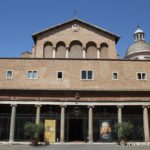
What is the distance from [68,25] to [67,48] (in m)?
2.93

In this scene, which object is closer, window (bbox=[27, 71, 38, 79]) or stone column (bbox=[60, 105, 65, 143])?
stone column (bbox=[60, 105, 65, 143])

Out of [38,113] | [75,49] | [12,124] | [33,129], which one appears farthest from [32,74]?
[75,49]

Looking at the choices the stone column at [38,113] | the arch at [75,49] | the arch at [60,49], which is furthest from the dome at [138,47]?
the stone column at [38,113]

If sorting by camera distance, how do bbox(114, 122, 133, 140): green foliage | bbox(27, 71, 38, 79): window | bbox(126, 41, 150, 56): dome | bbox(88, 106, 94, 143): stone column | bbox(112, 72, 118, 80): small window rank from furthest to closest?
bbox(126, 41, 150, 56): dome < bbox(112, 72, 118, 80): small window < bbox(27, 71, 38, 79): window < bbox(88, 106, 94, 143): stone column < bbox(114, 122, 133, 140): green foliage

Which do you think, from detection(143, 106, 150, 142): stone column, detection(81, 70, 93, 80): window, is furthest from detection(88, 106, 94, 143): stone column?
detection(143, 106, 150, 142): stone column

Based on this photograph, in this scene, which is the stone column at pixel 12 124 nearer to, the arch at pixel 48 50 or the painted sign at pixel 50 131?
the painted sign at pixel 50 131

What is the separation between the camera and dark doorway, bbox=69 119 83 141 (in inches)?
1318

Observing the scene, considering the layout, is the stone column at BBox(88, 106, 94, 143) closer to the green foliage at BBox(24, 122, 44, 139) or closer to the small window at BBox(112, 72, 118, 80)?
the small window at BBox(112, 72, 118, 80)

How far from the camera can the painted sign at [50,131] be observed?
30.1 metres

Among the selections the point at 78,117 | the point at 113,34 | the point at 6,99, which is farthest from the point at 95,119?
the point at 113,34

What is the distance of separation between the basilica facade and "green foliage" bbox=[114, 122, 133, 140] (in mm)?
1474

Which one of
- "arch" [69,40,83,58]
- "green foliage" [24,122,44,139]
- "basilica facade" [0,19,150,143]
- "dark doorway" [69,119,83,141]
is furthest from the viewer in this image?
"arch" [69,40,83,58]

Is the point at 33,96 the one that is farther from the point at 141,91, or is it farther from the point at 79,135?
the point at 141,91

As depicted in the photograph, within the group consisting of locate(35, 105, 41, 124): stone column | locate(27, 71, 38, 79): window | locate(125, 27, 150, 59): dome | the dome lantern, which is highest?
the dome lantern
